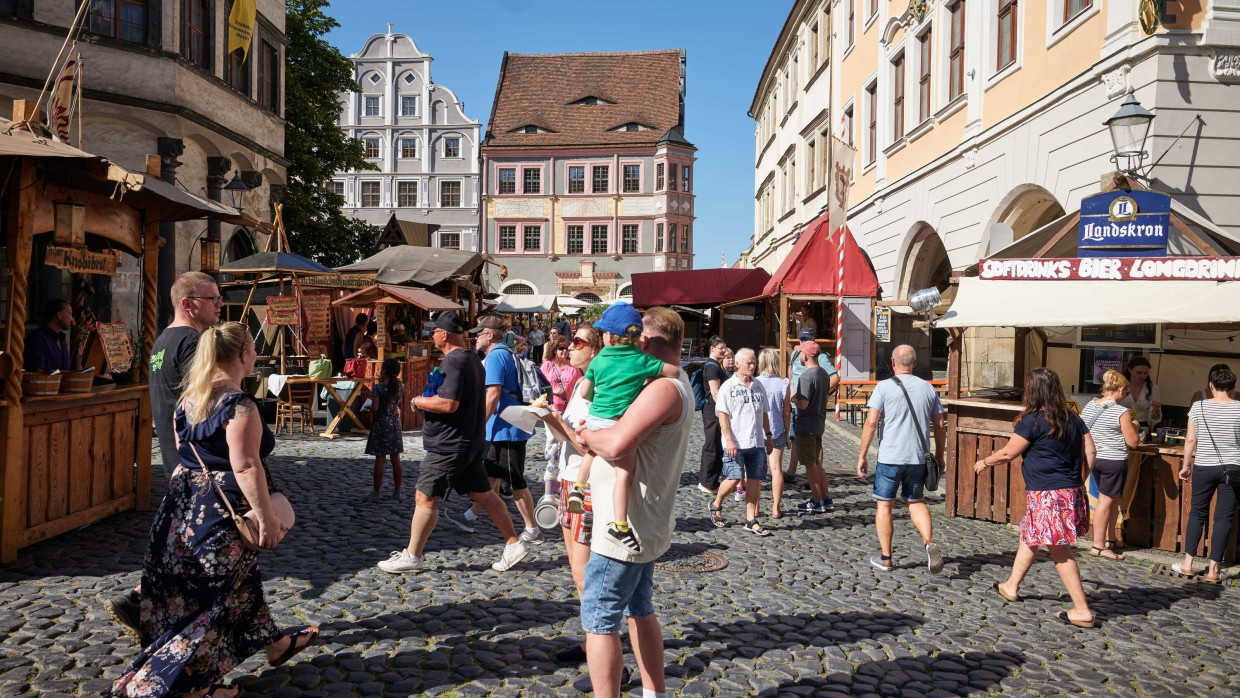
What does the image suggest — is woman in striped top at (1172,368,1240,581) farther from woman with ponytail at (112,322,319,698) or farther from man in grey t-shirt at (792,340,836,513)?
woman with ponytail at (112,322,319,698)

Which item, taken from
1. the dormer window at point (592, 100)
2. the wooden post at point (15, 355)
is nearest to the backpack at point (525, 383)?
the wooden post at point (15, 355)

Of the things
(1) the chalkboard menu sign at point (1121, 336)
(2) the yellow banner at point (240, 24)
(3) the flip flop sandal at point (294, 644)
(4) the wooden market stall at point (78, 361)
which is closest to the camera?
(3) the flip flop sandal at point (294, 644)

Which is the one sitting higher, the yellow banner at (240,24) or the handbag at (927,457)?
the yellow banner at (240,24)

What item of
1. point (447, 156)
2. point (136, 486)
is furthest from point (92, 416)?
point (447, 156)

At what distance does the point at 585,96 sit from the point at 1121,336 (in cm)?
4818

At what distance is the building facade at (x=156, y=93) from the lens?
15531 millimetres

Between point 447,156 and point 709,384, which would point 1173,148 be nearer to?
point 709,384

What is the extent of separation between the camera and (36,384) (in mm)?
6637

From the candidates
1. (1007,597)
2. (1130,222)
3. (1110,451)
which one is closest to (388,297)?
(1130,222)

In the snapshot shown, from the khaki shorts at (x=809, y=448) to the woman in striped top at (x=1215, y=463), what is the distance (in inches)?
123

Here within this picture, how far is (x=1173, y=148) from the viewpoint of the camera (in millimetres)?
10242

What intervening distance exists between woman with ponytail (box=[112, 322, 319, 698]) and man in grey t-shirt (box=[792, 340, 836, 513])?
600 cm

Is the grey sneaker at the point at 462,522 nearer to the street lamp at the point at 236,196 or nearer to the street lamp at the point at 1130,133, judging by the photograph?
the street lamp at the point at 1130,133

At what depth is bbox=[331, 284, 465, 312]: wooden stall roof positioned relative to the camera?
49.5 ft
